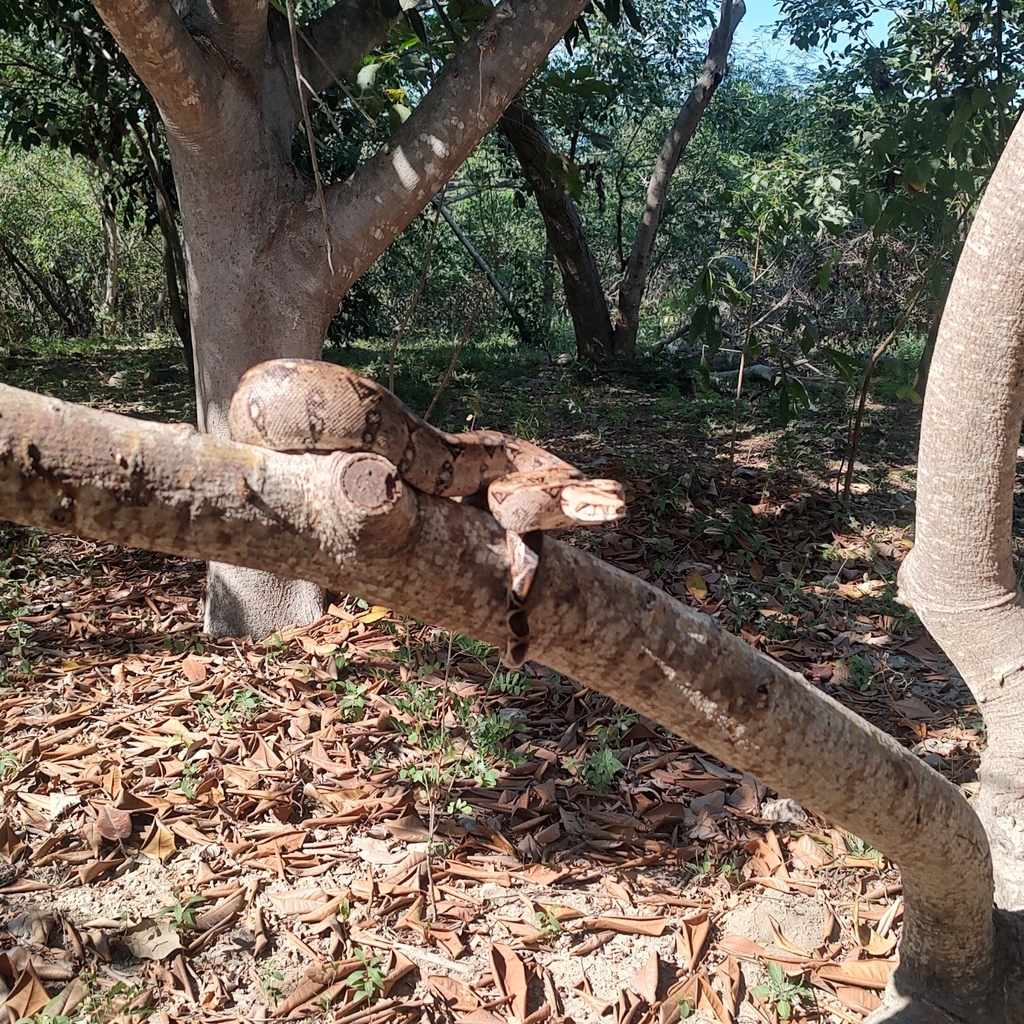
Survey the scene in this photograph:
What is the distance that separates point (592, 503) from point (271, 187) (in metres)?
3.08

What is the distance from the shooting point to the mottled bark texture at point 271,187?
14.5 ft

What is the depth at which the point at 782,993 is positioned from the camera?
3.16 m

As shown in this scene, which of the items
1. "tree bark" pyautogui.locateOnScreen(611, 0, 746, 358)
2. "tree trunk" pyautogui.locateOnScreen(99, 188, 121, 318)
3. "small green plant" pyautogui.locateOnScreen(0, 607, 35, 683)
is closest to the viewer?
"small green plant" pyautogui.locateOnScreen(0, 607, 35, 683)

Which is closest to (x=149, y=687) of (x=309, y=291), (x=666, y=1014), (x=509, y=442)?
(x=309, y=291)

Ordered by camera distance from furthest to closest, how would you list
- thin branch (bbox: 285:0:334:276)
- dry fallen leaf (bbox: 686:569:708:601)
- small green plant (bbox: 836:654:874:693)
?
1. dry fallen leaf (bbox: 686:569:708:601)
2. small green plant (bbox: 836:654:874:693)
3. thin branch (bbox: 285:0:334:276)

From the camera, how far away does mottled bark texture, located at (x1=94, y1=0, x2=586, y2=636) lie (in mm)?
4426

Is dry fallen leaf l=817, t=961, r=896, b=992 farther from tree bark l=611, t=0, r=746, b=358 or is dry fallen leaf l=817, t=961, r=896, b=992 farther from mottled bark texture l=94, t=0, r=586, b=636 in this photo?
tree bark l=611, t=0, r=746, b=358

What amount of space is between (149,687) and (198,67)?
9.77 feet

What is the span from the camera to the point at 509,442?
10.4 ft

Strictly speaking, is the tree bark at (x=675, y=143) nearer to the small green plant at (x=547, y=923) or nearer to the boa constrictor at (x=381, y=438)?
the boa constrictor at (x=381, y=438)

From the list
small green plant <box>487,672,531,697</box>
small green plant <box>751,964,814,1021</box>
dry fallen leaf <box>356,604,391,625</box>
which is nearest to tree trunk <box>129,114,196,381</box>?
dry fallen leaf <box>356,604,391,625</box>

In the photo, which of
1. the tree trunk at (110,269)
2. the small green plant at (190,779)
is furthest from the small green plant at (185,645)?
the tree trunk at (110,269)

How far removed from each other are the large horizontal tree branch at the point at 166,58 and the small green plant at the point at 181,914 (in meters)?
3.39

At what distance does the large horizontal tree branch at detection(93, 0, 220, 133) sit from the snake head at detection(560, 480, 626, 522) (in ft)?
8.78
